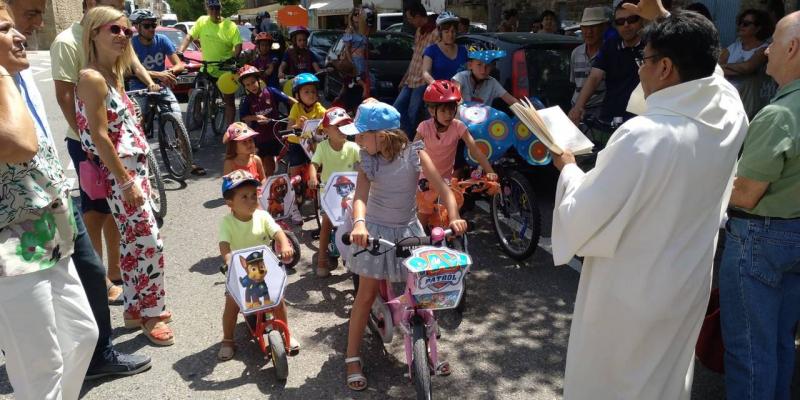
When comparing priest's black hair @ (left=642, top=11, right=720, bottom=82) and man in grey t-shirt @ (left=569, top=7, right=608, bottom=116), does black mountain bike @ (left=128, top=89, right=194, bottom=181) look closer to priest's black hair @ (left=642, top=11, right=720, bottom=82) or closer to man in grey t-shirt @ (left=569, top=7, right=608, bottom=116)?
man in grey t-shirt @ (left=569, top=7, right=608, bottom=116)

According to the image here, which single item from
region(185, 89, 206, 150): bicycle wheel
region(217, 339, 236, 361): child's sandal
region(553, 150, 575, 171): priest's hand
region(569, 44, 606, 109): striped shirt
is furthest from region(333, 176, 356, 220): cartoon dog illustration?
region(185, 89, 206, 150): bicycle wheel

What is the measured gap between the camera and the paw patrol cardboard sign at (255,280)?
353cm

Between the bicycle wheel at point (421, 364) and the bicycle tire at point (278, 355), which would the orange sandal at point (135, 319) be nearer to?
the bicycle tire at point (278, 355)

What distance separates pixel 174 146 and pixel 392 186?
5101 mm

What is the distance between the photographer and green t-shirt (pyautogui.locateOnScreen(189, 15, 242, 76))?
9.07 m

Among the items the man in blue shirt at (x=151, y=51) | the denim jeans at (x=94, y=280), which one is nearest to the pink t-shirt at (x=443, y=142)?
the denim jeans at (x=94, y=280)

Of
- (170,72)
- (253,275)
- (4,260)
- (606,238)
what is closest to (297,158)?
(170,72)

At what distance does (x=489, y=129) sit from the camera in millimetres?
5371

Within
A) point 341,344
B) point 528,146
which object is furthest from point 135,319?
point 528,146

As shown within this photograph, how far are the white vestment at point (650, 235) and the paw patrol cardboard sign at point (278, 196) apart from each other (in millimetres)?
3445

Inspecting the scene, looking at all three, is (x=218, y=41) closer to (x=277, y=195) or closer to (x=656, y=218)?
(x=277, y=195)

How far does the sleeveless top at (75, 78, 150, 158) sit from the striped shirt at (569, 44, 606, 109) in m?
4.36

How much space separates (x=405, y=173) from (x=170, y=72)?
4.39 metres

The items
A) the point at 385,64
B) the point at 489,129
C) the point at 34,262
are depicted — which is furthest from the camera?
the point at 385,64
